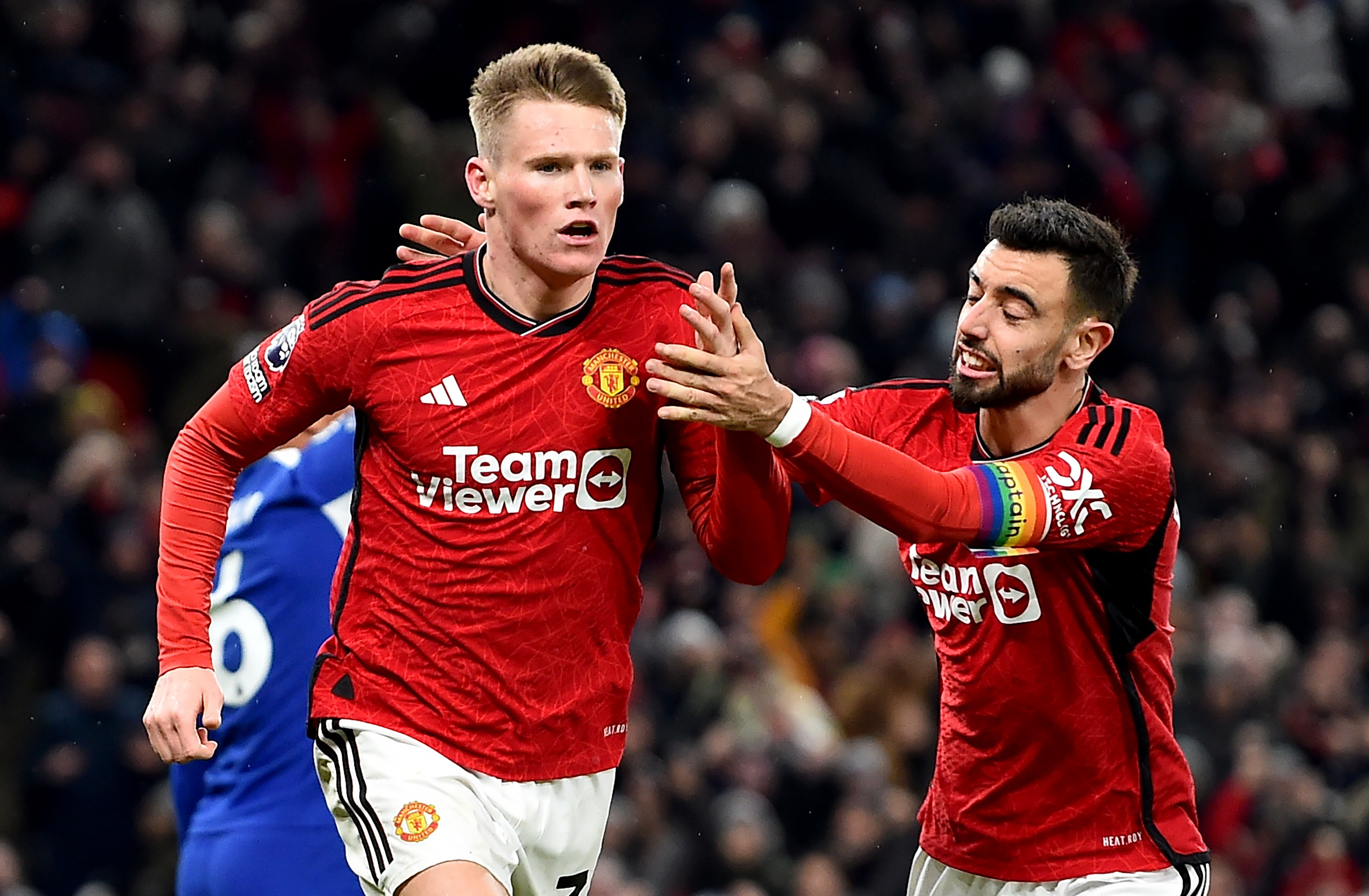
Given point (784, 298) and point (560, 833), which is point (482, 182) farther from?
point (784, 298)

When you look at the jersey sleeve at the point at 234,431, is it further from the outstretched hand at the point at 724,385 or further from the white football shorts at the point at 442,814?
the outstretched hand at the point at 724,385

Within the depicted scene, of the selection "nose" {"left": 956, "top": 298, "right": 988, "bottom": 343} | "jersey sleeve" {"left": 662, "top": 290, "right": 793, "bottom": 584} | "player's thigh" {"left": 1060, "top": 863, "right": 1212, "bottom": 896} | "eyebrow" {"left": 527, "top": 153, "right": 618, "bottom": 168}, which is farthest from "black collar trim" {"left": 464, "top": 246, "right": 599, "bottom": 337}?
"player's thigh" {"left": 1060, "top": 863, "right": 1212, "bottom": 896}

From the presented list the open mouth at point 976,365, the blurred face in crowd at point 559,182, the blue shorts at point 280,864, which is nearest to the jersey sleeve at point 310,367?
the blurred face in crowd at point 559,182

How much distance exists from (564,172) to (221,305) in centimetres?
629

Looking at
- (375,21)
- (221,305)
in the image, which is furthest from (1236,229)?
(221,305)

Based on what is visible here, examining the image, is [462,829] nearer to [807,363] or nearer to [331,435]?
[331,435]

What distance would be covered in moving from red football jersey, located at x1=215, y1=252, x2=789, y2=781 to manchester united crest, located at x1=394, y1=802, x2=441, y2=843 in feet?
0.46

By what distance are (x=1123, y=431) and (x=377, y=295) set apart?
1.76 metres

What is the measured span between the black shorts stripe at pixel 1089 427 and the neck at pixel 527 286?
4.00ft

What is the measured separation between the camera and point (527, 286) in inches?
175

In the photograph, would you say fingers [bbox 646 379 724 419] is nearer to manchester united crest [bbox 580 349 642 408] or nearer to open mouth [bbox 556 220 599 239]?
manchester united crest [bbox 580 349 642 408]

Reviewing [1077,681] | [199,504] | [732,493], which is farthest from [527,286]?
[1077,681]

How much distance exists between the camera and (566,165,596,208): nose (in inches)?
169

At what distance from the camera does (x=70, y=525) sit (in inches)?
357
